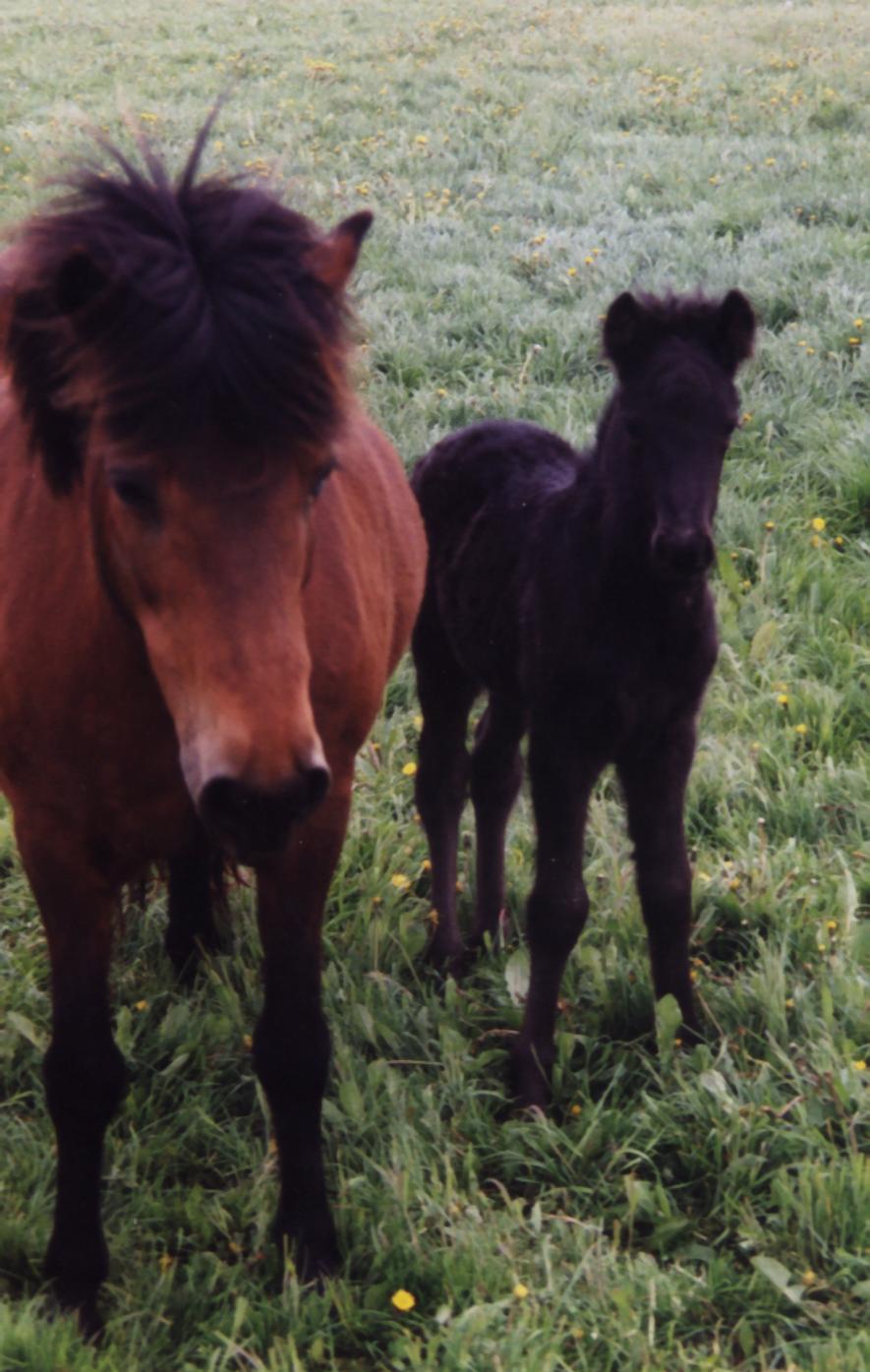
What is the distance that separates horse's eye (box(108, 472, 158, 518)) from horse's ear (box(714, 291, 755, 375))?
1.50 m

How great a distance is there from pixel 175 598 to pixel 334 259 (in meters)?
0.63

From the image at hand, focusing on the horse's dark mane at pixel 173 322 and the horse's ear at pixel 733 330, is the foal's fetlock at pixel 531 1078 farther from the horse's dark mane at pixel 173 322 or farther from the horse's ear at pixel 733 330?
the horse's dark mane at pixel 173 322

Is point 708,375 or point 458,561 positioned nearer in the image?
point 708,375

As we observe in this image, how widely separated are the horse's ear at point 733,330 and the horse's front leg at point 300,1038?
1.24 meters

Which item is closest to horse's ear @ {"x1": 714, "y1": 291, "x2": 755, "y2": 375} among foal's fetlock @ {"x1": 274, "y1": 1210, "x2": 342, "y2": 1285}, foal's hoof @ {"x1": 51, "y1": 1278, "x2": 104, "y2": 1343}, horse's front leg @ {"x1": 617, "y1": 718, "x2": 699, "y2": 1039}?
horse's front leg @ {"x1": 617, "y1": 718, "x2": 699, "y2": 1039}

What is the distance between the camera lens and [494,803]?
11.9 ft

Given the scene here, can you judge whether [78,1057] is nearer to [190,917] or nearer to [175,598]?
[190,917]

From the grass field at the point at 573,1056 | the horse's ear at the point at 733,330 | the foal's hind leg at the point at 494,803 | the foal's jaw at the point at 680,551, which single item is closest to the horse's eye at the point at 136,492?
the grass field at the point at 573,1056

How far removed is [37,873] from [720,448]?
162 centimetres

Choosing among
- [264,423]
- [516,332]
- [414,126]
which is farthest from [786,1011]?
[414,126]

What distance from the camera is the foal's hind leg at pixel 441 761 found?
3.64m

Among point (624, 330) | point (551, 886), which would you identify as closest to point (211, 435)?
point (624, 330)

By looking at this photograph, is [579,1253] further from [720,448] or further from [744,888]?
[720,448]

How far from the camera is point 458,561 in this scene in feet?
11.6
